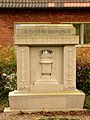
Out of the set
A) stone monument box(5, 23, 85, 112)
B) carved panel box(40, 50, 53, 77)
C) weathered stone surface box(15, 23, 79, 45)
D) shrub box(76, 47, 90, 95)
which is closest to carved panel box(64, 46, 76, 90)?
stone monument box(5, 23, 85, 112)

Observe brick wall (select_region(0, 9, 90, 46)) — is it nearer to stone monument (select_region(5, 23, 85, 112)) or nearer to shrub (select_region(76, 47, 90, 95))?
shrub (select_region(76, 47, 90, 95))

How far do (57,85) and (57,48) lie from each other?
0.88m

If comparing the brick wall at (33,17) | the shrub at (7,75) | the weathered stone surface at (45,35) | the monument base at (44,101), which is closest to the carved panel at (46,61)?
the weathered stone surface at (45,35)

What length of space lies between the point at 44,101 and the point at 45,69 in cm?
77

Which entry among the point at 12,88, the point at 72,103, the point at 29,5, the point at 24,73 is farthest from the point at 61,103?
the point at 29,5

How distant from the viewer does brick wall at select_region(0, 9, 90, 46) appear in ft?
64.5

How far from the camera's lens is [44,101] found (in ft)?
29.9

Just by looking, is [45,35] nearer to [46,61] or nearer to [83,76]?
[46,61]

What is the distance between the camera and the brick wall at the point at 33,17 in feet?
64.5

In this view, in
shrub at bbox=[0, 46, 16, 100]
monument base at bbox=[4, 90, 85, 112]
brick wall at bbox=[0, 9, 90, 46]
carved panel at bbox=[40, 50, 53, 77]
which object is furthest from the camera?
brick wall at bbox=[0, 9, 90, 46]

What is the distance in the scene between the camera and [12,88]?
10.9 m

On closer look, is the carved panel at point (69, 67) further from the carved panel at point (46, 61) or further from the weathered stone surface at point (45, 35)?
the carved panel at point (46, 61)

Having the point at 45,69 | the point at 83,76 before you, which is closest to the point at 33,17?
the point at 83,76

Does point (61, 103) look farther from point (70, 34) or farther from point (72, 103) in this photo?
point (70, 34)
